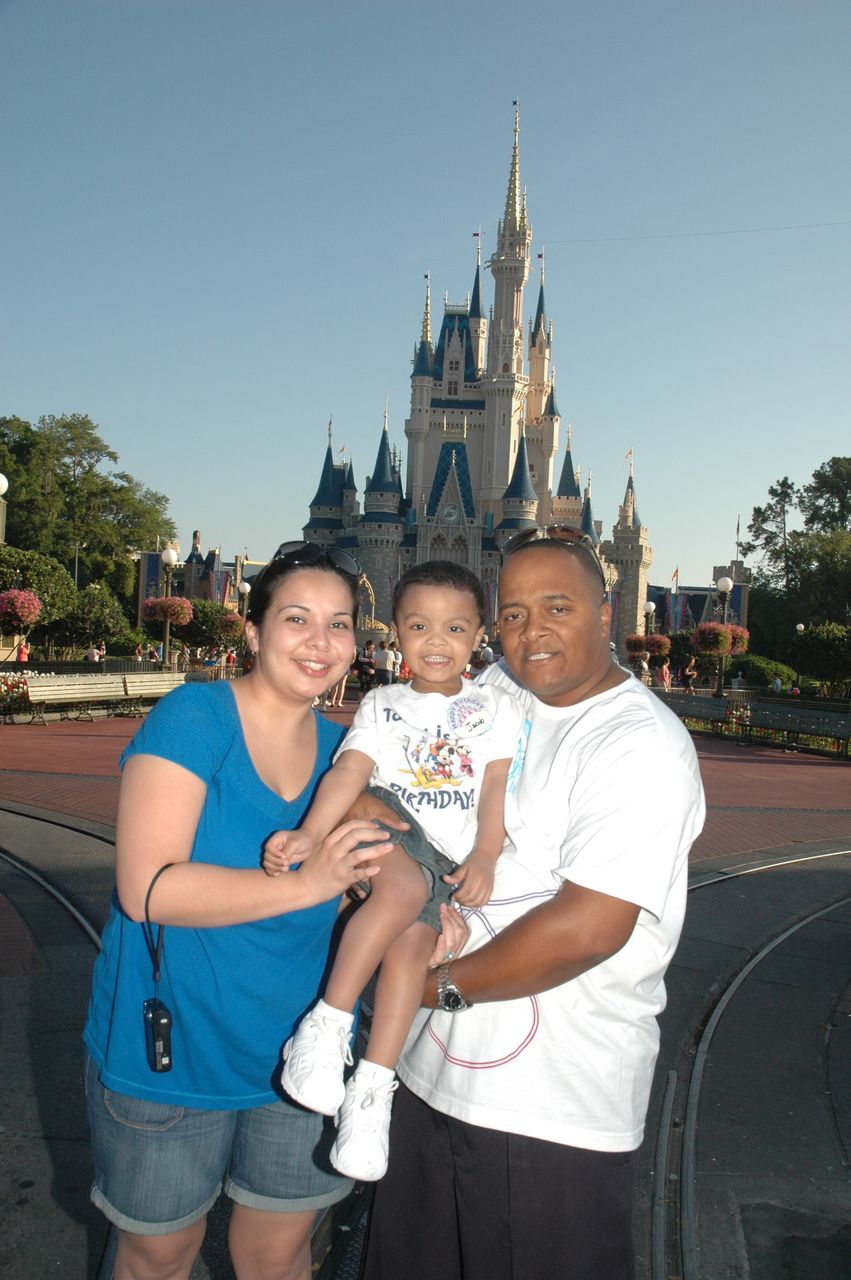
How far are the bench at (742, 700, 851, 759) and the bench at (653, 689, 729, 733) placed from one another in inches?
23.1

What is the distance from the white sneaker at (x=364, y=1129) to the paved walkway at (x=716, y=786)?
21.0 feet

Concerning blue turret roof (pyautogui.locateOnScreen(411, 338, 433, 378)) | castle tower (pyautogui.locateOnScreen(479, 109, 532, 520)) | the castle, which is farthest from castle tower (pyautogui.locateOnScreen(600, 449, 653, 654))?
blue turret roof (pyautogui.locateOnScreen(411, 338, 433, 378))

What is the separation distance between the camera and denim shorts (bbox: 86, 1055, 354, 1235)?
5.83ft

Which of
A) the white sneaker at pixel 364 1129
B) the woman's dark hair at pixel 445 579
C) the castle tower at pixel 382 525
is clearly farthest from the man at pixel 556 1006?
the castle tower at pixel 382 525

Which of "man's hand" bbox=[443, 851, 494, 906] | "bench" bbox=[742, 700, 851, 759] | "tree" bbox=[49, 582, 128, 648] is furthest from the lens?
"tree" bbox=[49, 582, 128, 648]

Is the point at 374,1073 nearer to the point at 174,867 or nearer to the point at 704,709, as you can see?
the point at 174,867

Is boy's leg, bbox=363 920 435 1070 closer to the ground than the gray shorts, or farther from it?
closer to the ground

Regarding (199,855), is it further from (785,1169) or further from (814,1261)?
(785,1169)

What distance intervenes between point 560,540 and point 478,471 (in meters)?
70.6

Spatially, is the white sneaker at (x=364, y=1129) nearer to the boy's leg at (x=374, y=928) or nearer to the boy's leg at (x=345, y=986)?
the boy's leg at (x=345, y=986)

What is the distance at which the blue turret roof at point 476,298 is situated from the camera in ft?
247

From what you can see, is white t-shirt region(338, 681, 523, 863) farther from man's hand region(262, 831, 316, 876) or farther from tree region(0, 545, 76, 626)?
tree region(0, 545, 76, 626)

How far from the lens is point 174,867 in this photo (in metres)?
1.71

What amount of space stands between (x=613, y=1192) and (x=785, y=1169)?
1.78 m
